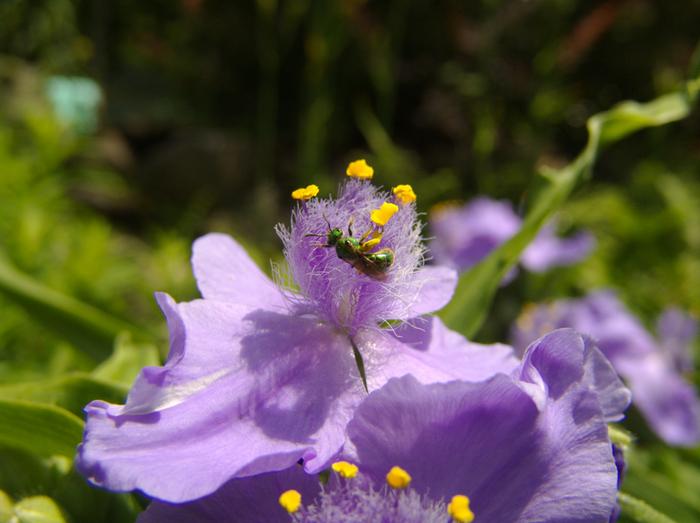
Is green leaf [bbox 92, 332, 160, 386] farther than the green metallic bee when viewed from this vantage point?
Yes

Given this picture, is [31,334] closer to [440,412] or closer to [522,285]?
[522,285]

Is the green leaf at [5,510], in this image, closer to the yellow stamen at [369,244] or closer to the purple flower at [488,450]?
the purple flower at [488,450]

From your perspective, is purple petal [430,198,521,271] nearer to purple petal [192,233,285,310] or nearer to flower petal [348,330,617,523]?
purple petal [192,233,285,310]

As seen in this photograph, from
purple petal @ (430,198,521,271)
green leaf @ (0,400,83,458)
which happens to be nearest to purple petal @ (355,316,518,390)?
green leaf @ (0,400,83,458)

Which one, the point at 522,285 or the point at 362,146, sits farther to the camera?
the point at 362,146

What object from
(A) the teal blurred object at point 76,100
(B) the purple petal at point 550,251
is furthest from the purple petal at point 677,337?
(A) the teal blurred object at point 76,100

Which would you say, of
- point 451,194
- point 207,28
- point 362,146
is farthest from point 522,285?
point 207,28

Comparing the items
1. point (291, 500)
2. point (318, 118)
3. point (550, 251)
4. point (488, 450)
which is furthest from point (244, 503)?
point (318, 118)
